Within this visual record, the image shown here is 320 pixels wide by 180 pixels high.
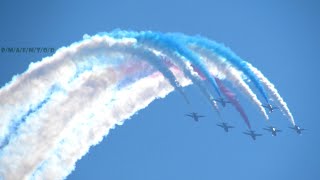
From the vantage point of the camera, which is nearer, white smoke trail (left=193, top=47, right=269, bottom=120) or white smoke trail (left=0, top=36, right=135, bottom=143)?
white smoke trail (left=0, top=36, right=135, bottom=143)

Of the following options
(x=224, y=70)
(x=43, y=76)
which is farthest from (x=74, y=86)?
(x=224, y=70)

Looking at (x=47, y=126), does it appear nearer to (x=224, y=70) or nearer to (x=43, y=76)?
(x=43, y=76)

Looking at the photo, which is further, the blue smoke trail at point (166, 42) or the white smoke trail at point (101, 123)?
the white smoke trail at point (101, 123)

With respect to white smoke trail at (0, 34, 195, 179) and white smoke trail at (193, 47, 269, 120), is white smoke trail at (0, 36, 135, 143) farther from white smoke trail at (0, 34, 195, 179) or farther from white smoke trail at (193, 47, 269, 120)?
white smoke trail at (193, 47, 269, 120)

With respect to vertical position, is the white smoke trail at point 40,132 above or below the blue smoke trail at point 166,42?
below

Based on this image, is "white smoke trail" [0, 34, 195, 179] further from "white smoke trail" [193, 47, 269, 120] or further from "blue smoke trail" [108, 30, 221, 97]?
"white smoke trail" [193, 47, 269, 120]

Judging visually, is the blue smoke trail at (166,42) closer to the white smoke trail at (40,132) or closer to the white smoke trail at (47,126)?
the white smoke trail at (40,132)

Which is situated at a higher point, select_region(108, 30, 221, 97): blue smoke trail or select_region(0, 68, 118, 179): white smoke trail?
select_region(108, 30, 221, 97): blue smoke trail

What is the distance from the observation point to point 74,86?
52.0 meters

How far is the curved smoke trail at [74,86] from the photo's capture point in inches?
1955

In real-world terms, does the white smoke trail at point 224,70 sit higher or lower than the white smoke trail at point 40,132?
higher

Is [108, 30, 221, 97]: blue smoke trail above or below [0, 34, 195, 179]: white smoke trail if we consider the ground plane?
above

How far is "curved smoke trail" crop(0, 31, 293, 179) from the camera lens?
49656mm

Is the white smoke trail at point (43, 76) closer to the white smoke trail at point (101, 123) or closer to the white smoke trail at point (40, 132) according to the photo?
the white smoke trail at point (40, 132)
